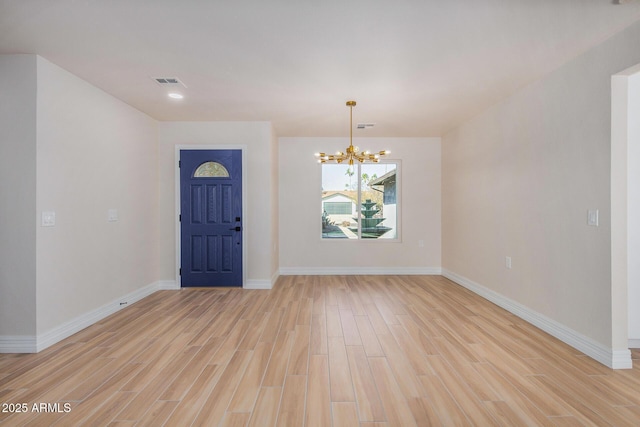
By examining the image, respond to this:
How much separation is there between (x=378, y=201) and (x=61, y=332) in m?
5.01

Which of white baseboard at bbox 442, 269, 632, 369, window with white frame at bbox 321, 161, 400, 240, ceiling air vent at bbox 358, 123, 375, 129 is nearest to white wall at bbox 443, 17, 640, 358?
white baseboard at bbox 442, 269, 632, 369

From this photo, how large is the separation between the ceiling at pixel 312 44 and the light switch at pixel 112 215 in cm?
143

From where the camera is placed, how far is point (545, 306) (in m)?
3.15

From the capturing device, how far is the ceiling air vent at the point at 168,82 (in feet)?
10.6

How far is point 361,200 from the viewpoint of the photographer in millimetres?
6031

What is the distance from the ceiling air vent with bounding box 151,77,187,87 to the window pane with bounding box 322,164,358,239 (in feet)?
10.2

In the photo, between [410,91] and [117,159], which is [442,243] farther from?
[117,159]

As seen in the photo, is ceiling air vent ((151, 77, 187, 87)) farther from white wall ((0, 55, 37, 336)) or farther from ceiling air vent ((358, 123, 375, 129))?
ceiling air vent ((358, 123, 375, 129))

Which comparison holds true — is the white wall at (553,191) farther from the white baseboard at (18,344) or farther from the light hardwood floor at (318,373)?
the white baseboard at (18,344)

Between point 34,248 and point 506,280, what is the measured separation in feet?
16.7

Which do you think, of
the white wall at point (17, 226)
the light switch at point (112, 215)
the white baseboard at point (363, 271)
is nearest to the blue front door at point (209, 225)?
the light switch at point (112, 215)

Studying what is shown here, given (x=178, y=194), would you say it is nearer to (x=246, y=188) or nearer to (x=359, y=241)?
(x=246, y=188)

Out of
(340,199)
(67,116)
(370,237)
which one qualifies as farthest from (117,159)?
(370,237)

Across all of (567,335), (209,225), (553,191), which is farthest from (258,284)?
(553,191)
